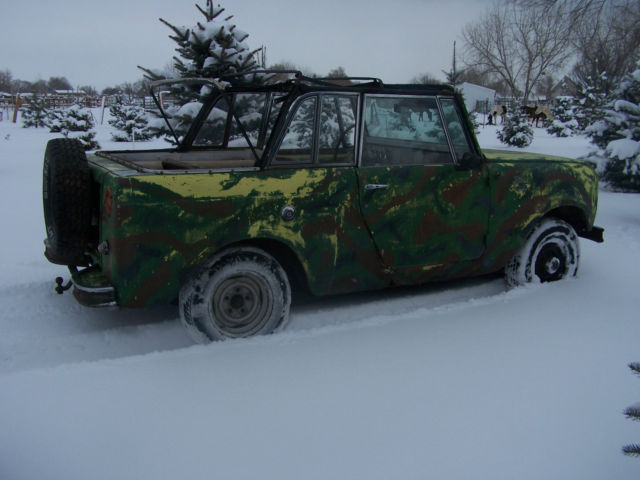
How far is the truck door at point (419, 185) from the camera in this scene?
158 inches

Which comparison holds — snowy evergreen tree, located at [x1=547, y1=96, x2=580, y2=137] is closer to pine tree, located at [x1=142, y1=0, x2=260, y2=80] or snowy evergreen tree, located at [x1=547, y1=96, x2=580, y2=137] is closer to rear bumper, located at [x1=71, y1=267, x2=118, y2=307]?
pine tree, located at [x1=142, y1=0, x2=260, y2=80]

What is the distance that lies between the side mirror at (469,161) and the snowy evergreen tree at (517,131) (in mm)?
17969

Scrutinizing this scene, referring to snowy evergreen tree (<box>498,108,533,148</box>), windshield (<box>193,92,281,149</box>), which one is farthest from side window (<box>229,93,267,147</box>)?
snowy evergreen tree (<box>498,108,533,148</box>)

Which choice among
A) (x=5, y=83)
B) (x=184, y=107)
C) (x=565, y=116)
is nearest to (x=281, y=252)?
(x=184, y=107)

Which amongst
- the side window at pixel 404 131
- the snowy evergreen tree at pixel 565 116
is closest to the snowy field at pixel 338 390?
the side window at pixel 404 131

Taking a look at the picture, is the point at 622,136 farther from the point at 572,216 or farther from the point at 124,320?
the point at 124,320

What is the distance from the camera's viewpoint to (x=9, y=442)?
2520 millimetres

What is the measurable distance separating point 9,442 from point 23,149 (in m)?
15.6

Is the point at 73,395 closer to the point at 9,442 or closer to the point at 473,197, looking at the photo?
the point at 9,442

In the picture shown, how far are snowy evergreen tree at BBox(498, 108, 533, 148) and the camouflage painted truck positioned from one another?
17.0 metres

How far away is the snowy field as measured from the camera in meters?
2.45

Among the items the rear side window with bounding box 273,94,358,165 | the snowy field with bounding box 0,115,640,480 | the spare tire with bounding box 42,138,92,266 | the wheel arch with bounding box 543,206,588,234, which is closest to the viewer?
the snowy field with bounding box 0,115,640,480

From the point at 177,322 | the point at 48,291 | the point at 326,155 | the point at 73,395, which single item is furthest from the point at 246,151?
the point at 73,395

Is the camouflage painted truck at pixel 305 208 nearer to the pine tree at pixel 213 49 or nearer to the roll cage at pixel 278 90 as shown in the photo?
the roll cage at pixel 278 90
